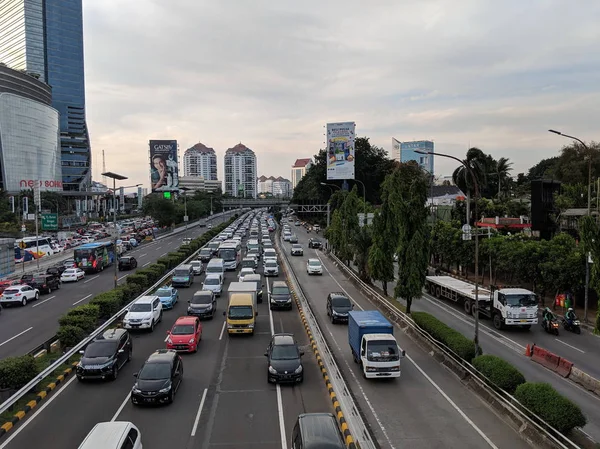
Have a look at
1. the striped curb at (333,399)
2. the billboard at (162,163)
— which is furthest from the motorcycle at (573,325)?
the billboard at (162,163)

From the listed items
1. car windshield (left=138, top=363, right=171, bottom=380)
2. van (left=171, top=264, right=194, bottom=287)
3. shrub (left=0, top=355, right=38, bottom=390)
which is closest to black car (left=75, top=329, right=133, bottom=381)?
shrub (left=0, top=355, right=38, bottom=390)

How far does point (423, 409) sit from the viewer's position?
604 inches

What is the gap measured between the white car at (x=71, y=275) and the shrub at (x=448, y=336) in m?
32.0

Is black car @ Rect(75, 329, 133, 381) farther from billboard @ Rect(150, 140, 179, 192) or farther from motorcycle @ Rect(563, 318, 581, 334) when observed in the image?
billboard @ Rect(150, 140, 179, 192)

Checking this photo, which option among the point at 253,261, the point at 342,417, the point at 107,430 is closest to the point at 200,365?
the point at 342,417

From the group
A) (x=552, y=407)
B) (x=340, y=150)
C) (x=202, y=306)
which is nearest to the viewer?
(x=552, y=407)

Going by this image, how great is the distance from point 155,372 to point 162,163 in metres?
100

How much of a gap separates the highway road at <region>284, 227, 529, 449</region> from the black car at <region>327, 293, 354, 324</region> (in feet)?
14.3

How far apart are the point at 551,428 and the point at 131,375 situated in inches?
567

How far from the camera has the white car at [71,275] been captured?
42.5m

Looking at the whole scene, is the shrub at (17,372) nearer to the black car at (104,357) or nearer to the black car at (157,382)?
the black car at (104,357)

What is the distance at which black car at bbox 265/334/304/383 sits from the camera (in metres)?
17.1

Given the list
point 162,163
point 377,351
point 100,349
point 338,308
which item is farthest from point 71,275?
point 162,163

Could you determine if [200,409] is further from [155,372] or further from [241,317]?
[241,317]
